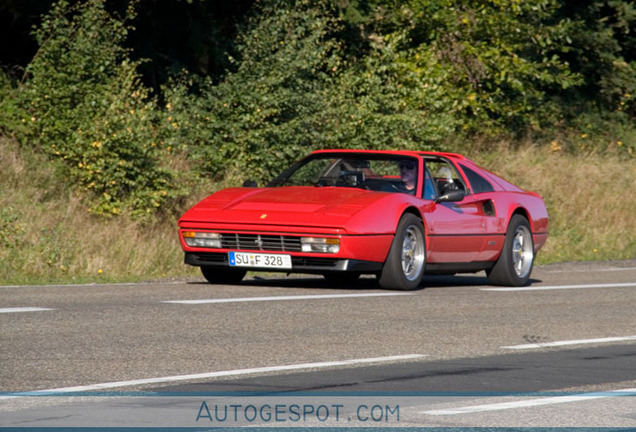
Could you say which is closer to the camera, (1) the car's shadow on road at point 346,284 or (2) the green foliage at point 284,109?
(1) the car's shadow on road at point 346,284

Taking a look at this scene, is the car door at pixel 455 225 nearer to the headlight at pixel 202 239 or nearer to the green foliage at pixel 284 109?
the headlight at pixel 202 239

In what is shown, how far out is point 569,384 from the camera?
6875 millimetres

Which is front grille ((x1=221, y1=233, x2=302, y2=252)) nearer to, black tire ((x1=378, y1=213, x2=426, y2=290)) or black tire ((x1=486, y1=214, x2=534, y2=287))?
black tire ((x1=378, y1=213, x2=426, y2=290))

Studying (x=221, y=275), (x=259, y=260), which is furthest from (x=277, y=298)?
(x=221, y=275)

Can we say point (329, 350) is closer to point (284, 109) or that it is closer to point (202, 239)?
point (202, 239)

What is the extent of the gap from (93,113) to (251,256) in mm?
7812

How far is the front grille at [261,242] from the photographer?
1217 cm

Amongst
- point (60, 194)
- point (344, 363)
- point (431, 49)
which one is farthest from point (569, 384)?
point (431, 49)

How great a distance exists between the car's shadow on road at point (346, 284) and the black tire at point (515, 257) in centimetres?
37

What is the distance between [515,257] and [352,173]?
94.6 inches

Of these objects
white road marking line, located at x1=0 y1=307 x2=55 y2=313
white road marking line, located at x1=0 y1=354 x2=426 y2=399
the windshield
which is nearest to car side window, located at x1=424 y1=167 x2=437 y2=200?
the windshield

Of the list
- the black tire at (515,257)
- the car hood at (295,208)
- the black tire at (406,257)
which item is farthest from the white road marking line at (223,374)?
the black tire at (515,257)

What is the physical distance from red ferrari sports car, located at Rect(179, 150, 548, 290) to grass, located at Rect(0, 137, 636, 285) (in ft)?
6.05

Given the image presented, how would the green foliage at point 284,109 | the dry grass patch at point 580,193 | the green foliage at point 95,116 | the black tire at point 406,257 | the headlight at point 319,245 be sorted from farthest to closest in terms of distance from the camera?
1. the dry grass patch at point 580,193
2. the green foliage at point 284,109
3. the green foliage at point 95,116
4. the black tire at point 406,257
5. the headlight at point 319,245
